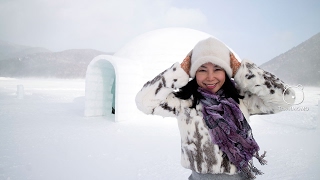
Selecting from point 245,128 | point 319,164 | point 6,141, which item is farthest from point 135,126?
point 245,128

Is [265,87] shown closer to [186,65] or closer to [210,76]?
[210,76]

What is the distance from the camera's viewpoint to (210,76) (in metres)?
1.18

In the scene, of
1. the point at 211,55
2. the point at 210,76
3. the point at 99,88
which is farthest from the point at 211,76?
the point at 99,88

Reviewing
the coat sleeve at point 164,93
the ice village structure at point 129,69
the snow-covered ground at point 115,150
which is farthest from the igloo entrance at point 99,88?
the coat sleeve at point 164,93

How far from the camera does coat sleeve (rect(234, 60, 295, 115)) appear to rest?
3.86 feet

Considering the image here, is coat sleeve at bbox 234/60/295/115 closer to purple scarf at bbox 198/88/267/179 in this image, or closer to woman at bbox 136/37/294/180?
woman at bbox 136/37/294/180

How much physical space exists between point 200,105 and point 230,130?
0.73 feet

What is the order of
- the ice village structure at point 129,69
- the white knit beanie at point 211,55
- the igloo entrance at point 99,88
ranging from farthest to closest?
the igloo entrance at point 99,88 → the ice village structure at point 129,69 → the white knit beanie at point 211,55

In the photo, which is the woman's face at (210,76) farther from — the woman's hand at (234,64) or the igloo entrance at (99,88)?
the igloo entrance at (99,88)

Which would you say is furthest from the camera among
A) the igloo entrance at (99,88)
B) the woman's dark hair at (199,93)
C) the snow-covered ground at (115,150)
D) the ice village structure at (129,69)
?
the igloo entrance at (99,88)

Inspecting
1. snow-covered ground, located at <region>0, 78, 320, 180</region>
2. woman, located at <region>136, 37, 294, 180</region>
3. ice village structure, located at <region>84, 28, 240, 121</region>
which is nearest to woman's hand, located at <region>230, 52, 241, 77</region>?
woman, located at <region>136, 37, 294, 180</region>

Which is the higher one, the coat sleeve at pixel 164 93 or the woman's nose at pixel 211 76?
the woman's nose at pixel 211 76

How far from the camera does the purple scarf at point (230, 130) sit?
1.14 meters

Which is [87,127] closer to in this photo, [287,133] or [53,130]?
[53,130]
